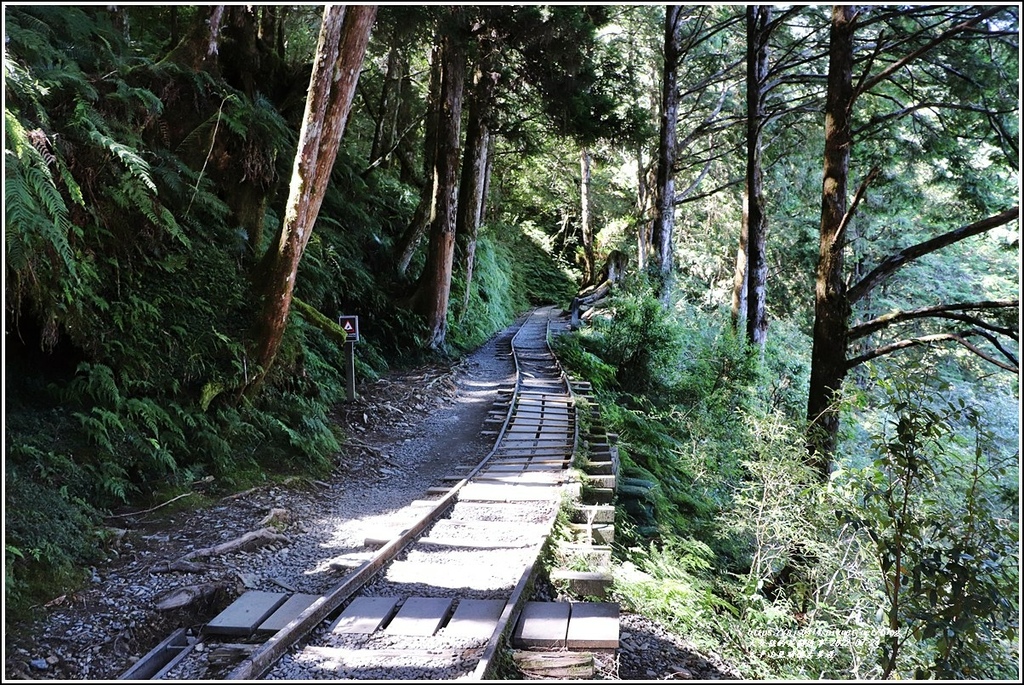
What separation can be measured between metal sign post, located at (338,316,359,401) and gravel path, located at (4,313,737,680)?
662 millimetres

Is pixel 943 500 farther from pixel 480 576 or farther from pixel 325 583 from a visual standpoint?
pixel 325 583

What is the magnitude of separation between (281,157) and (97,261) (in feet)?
15.9

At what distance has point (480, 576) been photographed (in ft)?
17.4

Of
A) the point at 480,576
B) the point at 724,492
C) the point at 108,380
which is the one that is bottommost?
the point at 724,492

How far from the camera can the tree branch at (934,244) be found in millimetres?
6273

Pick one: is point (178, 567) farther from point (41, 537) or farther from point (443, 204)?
point (443, 204)

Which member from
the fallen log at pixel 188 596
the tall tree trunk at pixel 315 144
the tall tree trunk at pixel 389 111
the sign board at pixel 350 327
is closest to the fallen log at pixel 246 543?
the fallen log at pixel 188 596

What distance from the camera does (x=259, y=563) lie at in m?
5.89

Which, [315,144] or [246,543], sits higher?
[315,144]

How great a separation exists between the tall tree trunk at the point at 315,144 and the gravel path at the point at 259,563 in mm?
2011

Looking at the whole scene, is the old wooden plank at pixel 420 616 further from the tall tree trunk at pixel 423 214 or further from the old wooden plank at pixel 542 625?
the tall tree trunk at pixel 423 214

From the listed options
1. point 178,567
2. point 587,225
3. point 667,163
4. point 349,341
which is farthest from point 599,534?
point 587,225

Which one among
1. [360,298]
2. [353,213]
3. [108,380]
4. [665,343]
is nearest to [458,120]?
[353,213]

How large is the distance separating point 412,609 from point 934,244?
19.3 ft
